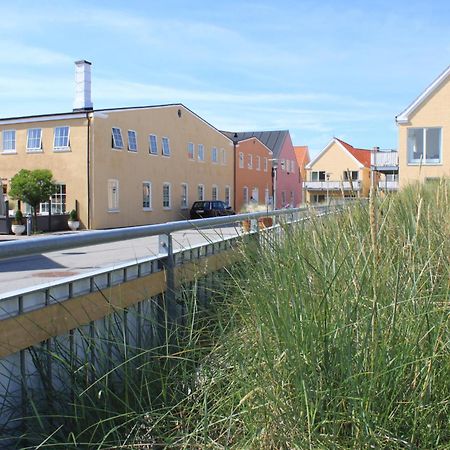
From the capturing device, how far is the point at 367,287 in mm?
2076

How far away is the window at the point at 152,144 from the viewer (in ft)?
114

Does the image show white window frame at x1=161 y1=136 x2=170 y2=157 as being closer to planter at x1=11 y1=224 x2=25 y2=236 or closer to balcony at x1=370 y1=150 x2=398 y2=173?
planter at x1=11 y1=224 x2=25 y2=236

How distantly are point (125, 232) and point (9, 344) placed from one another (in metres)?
0.73

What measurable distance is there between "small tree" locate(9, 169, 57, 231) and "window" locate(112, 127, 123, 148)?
191 inches

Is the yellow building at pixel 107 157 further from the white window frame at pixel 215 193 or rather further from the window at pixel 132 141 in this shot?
the white window frame at pixel 215 193

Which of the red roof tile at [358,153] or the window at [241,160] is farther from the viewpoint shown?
the red roof tile at [358,153]

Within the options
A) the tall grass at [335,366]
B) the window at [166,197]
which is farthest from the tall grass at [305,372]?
the window at [166,197]

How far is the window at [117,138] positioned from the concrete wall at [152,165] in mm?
269

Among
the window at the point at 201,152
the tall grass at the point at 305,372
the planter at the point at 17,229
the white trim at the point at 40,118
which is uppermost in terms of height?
the white trim at the point at 40,118

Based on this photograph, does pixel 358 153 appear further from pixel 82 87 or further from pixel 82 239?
pixel 82 239

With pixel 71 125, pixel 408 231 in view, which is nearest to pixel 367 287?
pixel 408 231

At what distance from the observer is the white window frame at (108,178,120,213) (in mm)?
30672

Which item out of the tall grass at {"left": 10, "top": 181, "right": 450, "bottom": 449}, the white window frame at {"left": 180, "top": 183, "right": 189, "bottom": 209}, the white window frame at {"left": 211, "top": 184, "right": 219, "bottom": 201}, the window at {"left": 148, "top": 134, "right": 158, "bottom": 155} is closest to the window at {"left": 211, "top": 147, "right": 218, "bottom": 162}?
the white window frame at {"left": 211, "top": 184, "right": 219, "bottom": 201}

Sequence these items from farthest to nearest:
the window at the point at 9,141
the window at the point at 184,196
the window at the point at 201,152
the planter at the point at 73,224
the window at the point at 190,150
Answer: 1. the window at the point at 201,152
2. the window at the point at 190,150
3. the window at the point at 184,196
4. the window at the point at 9,141
5. the planter at the point at 73,224
